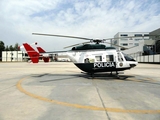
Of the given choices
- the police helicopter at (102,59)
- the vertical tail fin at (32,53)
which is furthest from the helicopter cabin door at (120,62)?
the vertical tail fin at (32,53)

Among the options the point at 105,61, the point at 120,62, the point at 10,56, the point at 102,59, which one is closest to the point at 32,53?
the point at 102,59

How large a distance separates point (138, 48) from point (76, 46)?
5429cm

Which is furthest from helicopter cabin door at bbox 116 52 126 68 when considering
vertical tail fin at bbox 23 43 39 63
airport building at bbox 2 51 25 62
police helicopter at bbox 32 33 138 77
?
airport building at bbox 2 51 25 62

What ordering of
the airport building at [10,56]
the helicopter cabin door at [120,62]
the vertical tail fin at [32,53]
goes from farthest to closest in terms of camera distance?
1. the airport building at [10,56]
2. the vertical tail fin at [32,53]
3. the helicopter cabin door at [120,62]

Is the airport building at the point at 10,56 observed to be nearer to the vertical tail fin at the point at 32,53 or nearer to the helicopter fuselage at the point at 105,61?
the vertical tail fin at the point at 32,53

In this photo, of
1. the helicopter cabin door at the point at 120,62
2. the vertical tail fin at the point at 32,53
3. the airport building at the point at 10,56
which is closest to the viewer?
the helicopter cabin door at the point at 120,62

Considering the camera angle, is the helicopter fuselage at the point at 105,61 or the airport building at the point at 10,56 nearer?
the helicopter fuselage at the point at 105,61

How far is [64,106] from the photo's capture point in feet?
17.2

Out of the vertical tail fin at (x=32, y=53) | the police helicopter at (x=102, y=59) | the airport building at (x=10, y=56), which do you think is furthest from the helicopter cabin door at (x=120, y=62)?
the airport building at (x=10, y=56)

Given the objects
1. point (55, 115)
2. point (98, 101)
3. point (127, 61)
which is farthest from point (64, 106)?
point (127, 61)

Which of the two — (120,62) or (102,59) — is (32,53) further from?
(120,62)

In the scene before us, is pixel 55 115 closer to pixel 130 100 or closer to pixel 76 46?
pixel 130 100

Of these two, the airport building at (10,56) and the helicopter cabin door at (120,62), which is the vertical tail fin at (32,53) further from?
the airport building at (10,56)

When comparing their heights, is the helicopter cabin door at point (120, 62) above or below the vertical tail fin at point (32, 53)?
below
